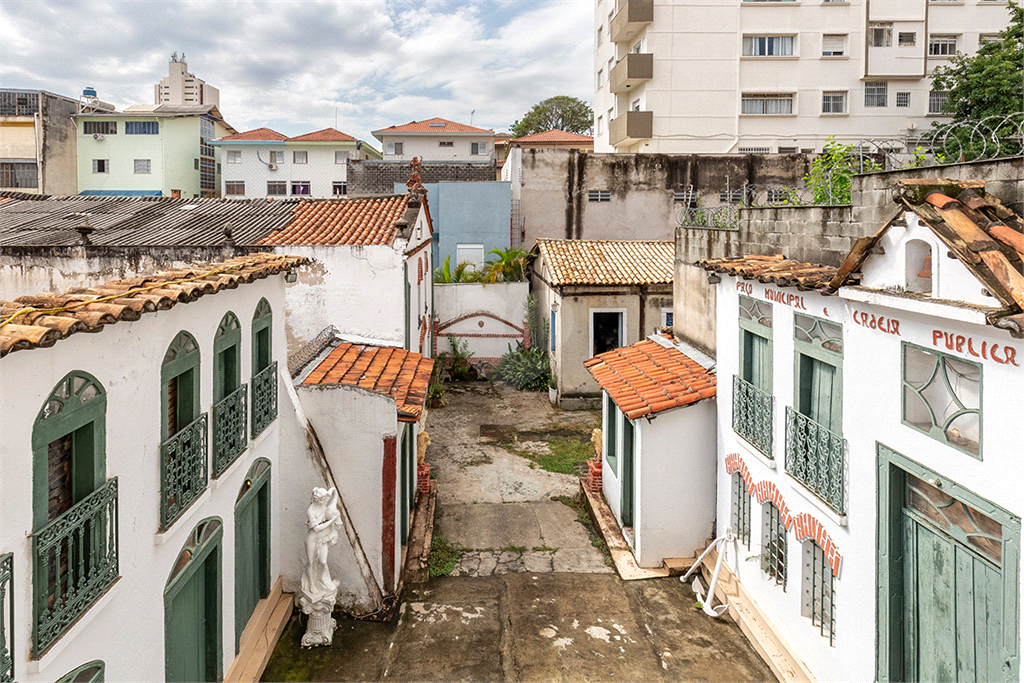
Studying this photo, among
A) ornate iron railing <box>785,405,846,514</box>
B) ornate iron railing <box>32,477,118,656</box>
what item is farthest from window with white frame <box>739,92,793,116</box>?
ornate iron railing <box>32,477,118,656</box>

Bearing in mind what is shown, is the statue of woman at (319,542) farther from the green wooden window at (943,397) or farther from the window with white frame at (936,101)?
the window with white frame at (936,101)

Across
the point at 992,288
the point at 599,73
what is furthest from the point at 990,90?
the point at 992,288

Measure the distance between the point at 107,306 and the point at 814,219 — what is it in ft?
24.5

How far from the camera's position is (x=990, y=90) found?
28766 mm

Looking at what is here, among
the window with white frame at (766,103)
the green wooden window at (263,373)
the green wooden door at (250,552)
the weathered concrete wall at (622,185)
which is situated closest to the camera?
the green wooden door at (250,552)

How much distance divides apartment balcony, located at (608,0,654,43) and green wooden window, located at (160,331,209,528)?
31.7 meters

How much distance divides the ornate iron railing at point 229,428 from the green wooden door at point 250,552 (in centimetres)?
68

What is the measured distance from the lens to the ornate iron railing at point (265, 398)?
8.48 metres

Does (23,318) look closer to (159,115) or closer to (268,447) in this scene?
(268,447)

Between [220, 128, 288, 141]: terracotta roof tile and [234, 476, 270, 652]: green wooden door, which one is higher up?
[220, 128, 288, 141]: terracotta roof tile

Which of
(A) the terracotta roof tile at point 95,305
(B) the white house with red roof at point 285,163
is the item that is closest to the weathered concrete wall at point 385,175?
(B) the white house with red roof at point 285,163

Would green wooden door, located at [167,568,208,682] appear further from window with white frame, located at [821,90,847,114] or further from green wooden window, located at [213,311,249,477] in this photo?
window with white frame, located at [821,90,847,114]

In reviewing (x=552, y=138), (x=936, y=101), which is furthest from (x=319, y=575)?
(x=552, y=138)

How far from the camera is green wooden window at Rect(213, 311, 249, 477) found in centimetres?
721
